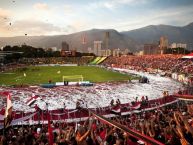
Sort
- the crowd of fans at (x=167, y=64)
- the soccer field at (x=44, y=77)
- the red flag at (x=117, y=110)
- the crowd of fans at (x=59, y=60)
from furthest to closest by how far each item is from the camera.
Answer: the crowd of fans at (x=59, y=60) < the crowd of fans at (x=167, y=64) < the soccer field at (x=44, y=77) < the red flag at (x=117, y=110)

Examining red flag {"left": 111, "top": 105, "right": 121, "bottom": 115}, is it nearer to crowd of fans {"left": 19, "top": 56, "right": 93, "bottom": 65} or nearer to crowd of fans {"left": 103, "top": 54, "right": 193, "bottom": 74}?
crowd of fans {"left": 103, "top": 54, "right": 193, "bottom": 74}

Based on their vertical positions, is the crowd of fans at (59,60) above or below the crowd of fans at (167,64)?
below

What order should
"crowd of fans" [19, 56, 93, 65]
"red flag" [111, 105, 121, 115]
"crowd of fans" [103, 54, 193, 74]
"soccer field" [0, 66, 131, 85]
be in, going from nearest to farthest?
"red flag" [111, 105, 121, 115]
"soccer field" [0, 66, 131, 85]
"crowd of fans" [103, 54, 193, 74]
"crowd of fans" [19, 56, 93, 65]

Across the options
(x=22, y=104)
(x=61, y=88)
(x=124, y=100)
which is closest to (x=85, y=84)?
(x=61, y=88)

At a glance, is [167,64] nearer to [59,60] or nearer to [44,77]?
[44,77]

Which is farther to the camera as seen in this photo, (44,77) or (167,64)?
(167,64)

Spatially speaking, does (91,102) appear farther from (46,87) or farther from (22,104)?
(46,87)

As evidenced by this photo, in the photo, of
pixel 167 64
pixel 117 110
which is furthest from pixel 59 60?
pixel 117 110

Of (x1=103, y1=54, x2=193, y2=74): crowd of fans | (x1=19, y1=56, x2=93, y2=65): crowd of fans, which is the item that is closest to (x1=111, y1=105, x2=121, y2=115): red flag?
(x1=103, y1=54, x2=193, y2=74): crowd of fans

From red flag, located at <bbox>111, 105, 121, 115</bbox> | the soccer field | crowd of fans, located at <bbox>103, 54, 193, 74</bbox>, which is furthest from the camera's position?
crowd of fans, located at <bbox>103, 54, 193, 74</bbox>

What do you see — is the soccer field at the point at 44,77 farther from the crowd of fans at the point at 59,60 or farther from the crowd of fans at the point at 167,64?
the crowd of fans at the point at 59,60

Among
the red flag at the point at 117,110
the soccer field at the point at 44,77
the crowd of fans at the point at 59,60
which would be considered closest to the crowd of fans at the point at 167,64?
the soccer field at the point at 44,77

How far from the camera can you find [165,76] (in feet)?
221

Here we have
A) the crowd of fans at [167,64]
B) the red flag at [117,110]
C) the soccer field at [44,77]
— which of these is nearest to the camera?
the red flag at [117,110]
